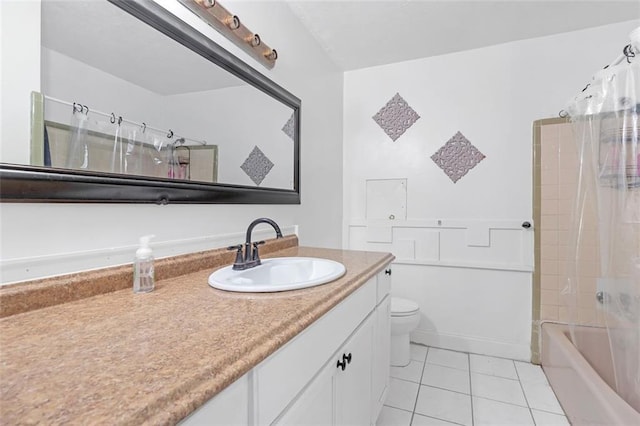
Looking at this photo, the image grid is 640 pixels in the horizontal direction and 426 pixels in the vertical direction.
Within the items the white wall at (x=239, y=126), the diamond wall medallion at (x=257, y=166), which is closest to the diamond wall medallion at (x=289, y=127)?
the white wall at (x=239, y=126)

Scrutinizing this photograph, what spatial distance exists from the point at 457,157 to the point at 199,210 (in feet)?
6.36

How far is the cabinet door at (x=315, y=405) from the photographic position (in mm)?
739

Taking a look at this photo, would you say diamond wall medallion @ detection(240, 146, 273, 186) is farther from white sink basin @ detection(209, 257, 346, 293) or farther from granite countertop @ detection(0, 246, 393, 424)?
granite countertop @ detection(0, 246, 393, 424)

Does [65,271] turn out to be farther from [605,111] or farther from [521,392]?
[521,392]

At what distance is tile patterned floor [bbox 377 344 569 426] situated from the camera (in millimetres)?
1617

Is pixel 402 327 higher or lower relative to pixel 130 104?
lower

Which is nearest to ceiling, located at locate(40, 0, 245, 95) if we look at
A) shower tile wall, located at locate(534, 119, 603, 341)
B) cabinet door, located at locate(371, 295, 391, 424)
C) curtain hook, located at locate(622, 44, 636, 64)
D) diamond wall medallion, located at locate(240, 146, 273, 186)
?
diamond wall medallion, located at locate(240, 146, 273, 186)

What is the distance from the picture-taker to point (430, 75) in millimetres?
2459

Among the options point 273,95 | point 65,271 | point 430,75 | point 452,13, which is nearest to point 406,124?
point 430,75

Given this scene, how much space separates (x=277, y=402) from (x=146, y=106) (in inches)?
37.2

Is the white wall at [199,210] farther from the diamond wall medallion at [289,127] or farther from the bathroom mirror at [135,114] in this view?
the diamond wall medallion at [289,127]

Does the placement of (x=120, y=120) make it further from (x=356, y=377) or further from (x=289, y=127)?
(x=356, y=377)

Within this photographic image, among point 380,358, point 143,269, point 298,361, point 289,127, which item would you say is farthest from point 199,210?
point 380,358

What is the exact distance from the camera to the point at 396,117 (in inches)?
Answer: 100
